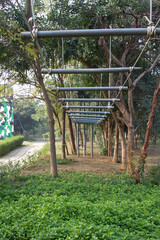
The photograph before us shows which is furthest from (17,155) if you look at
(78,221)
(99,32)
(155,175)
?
(99,32)

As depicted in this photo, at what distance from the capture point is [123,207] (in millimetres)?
3504

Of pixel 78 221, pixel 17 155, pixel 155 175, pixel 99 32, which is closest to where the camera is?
pixel 99 32

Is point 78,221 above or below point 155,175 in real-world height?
above

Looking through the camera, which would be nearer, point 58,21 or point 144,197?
point 144,197

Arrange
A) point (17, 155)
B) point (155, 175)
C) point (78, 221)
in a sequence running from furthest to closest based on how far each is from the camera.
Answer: point (17, 155), point (155, 175), point (78, 221)

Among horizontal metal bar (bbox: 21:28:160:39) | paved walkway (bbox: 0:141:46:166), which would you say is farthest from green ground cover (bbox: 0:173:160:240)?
paved walkway (bbox: 0:141:46:166)

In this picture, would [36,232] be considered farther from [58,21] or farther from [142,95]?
[142,95]

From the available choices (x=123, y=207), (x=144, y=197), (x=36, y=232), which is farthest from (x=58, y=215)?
(x=144, y=197)

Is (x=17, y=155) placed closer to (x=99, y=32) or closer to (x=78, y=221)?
(x=78, y=221)

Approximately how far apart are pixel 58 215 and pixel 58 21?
582 cm

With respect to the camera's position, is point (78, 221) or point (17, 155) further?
point (17, 155)

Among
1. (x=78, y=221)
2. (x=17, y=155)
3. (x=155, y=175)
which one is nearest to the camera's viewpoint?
(x=78, y=221)

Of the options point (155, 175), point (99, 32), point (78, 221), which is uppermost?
point (99, 32)

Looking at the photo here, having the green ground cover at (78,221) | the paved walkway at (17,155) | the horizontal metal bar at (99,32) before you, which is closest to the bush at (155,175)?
the green ground cover at (78,221)
